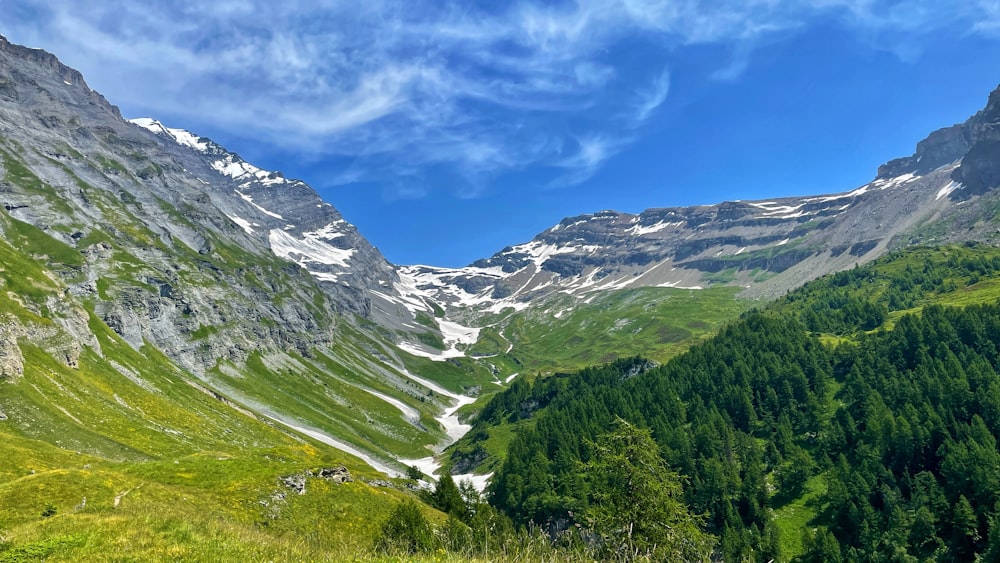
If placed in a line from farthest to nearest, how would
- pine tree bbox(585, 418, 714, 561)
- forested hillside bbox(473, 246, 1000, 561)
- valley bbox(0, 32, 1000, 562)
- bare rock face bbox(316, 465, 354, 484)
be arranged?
forested hillside bbox(473, 246, 1000, 561) → bare rock face bbox(316, 465, 354, 484) → valley bbox(0, 32, 1000, 562) → pine tree bbox(585, 418, 714, 561)

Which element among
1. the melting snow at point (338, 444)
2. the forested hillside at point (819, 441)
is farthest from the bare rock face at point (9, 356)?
the forested hillside at point (819, 441)

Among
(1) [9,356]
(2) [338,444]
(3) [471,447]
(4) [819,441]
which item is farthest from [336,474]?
(3) [471,447]

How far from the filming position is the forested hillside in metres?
80.6

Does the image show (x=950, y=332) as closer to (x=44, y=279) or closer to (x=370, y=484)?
(x=370, y=484)

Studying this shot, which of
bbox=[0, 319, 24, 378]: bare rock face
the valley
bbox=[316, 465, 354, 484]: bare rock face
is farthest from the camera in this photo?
bbox=[0, 319, 24, 378]: bare rock face

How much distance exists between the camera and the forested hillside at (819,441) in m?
80.6

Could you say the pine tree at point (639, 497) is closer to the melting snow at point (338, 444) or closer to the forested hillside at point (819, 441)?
the forested hillside at point (819, 441)

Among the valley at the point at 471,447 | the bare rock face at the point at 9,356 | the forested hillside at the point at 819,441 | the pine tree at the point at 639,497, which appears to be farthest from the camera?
the bare rock face at the point at 9,356

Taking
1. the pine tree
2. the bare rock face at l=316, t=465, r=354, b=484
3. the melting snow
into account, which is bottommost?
the melting snow

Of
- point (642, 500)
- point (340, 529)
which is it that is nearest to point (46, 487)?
point (340, 529)

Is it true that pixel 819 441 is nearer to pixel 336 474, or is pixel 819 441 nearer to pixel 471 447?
pixel 336 474

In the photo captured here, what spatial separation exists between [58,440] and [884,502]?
132 m

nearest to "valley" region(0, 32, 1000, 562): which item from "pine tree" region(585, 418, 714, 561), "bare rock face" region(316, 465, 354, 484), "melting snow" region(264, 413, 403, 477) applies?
"pine tree" region(585, 418, 714, 561)

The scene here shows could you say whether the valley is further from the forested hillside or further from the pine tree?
the forested hillside
